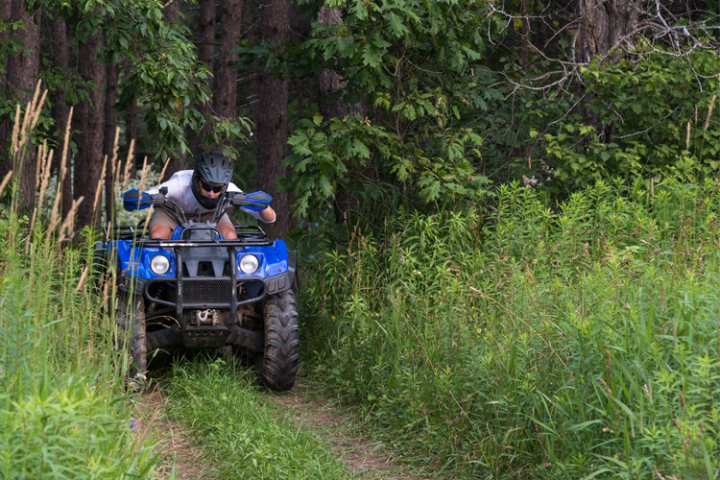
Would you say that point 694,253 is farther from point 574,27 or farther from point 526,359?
point 574,27

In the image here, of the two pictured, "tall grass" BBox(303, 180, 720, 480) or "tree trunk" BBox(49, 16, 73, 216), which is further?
"tree trunk" BBox(49, 16, 73, 216)

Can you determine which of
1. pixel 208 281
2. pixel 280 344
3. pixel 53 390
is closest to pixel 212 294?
pixel 208 281

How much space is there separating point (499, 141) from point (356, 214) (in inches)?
74.8

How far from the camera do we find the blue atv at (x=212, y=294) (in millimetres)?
9016

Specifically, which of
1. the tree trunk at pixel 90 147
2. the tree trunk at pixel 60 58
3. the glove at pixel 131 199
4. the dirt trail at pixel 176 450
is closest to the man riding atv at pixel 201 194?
the glove at pixel 131 199

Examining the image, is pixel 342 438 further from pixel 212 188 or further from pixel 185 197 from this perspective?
pixel 185 197

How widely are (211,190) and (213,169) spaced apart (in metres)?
0.19

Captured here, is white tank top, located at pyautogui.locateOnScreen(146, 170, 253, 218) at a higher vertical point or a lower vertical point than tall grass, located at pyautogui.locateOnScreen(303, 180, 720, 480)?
higher

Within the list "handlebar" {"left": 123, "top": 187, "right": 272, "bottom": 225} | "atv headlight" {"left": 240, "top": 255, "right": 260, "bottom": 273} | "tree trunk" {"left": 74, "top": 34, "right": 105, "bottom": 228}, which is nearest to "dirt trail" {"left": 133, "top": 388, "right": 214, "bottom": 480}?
"atv headlight" {"left": 240, "top": 255, "right": 260, "bottom": 273}

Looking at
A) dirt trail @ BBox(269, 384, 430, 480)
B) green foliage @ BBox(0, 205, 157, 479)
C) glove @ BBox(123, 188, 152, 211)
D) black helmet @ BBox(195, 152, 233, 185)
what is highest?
black helmet @ BBox(195, 152, 233, 185)

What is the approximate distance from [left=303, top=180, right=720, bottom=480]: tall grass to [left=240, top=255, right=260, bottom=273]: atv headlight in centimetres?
94

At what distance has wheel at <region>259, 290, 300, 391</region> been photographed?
9.33 m

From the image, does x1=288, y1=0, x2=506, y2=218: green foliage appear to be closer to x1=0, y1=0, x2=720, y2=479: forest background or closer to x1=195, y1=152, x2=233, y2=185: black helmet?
x1=0, y1=0, x2=720, y2=479: forest background

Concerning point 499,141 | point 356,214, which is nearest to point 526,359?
point 356,214
